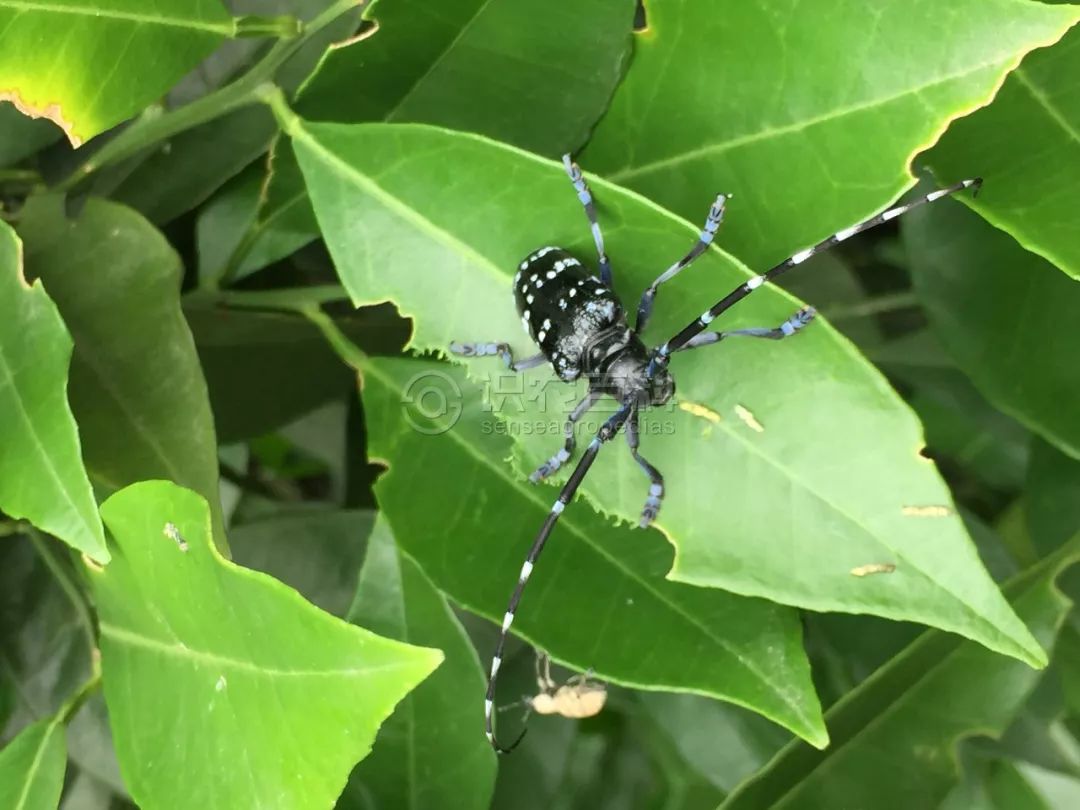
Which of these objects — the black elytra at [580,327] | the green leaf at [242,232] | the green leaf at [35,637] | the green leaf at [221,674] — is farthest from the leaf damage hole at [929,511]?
the green leaf at [35,637]

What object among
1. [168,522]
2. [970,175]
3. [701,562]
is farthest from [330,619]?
[970,175]

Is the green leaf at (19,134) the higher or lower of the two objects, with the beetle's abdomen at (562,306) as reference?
higher

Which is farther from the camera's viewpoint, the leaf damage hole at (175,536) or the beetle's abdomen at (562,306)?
the beetle's abdomen at (562,306)

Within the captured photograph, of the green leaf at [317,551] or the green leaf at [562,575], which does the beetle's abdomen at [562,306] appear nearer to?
the green leaf at [562,575]

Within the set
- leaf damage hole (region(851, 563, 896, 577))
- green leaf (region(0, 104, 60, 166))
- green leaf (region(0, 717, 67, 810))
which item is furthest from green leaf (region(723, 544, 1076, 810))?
green leaf (region(0, 104, 60, 166))

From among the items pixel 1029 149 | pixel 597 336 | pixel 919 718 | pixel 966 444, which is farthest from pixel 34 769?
pixel 966 444

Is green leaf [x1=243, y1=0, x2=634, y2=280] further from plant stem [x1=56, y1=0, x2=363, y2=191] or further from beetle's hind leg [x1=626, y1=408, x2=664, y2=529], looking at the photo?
beetle's hind leg [x1=626, y1=408, x2=664, y2=529]
